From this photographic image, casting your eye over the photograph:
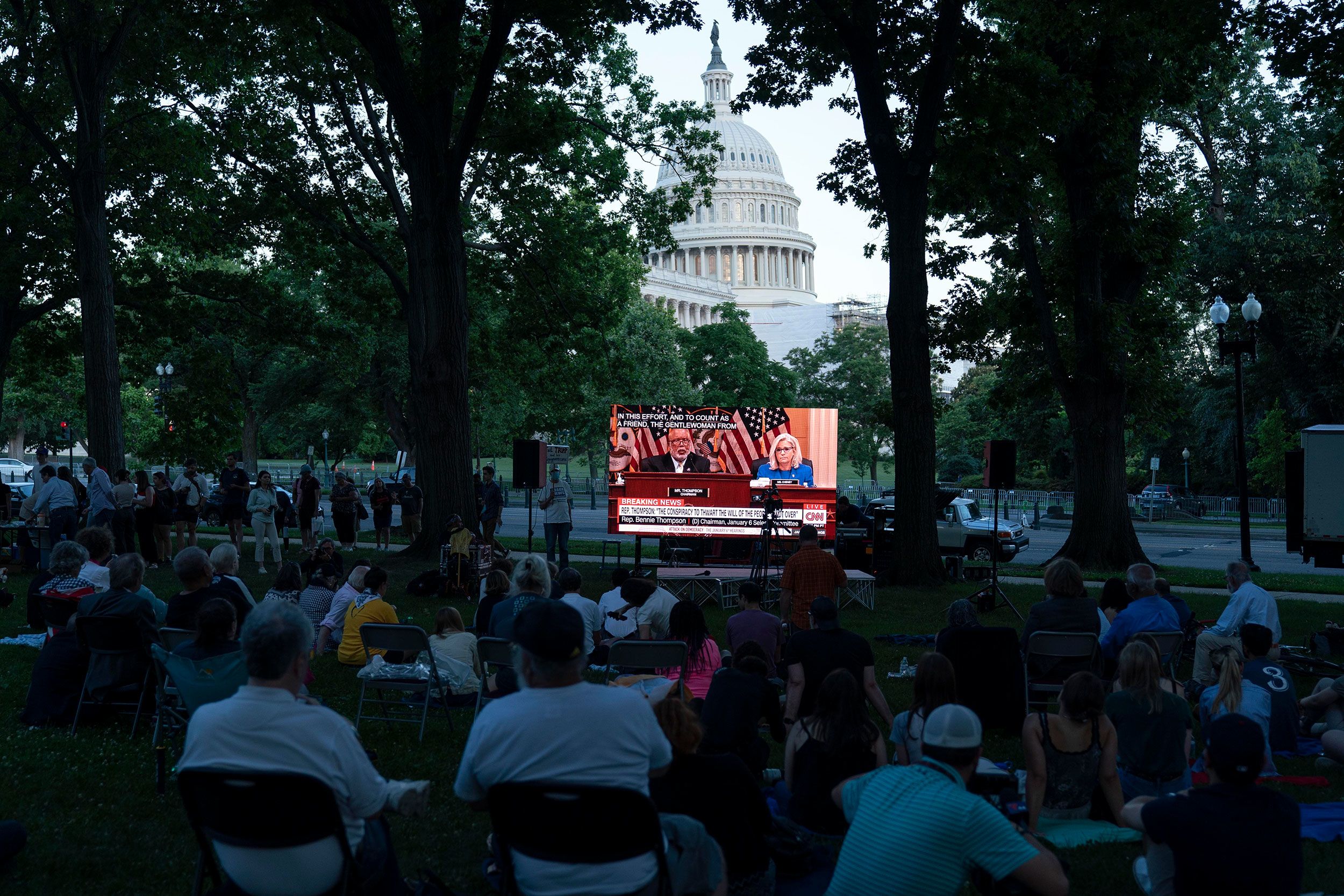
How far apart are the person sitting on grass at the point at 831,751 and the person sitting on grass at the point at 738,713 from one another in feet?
1.10

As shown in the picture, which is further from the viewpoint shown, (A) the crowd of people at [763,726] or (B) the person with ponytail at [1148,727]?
(B) the person with ponytail at [1148,727]

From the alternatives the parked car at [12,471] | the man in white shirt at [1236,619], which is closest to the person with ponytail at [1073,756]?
the man in white shirt at [1236,619]

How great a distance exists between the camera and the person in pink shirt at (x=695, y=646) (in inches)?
349

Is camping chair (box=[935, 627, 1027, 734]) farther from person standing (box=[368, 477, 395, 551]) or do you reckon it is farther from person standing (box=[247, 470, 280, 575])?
person standing (box=[368, 477, 395, 551])

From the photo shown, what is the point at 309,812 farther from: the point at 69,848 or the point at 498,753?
the point at 69,848

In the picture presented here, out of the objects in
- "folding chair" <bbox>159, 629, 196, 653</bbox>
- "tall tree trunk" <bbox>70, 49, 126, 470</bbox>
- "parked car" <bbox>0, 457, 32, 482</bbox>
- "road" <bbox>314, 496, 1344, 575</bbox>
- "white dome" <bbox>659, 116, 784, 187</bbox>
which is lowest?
"road" <bbox>314, 496, 1344, 575</bbox>

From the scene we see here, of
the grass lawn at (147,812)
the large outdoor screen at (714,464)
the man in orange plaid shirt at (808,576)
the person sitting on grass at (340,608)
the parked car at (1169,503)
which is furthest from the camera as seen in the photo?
the parked car at (1169,503)

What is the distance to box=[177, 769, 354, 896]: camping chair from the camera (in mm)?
3902

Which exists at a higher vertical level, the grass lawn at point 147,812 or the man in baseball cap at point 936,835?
the man in baseball cap at point 936,835

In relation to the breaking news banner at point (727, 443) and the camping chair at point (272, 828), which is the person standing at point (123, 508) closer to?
the breaking news banner at point (727, 443)

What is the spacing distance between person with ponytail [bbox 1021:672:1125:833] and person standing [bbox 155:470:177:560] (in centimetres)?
1762

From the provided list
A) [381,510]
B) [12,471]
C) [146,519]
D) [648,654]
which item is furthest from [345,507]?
[12,471]

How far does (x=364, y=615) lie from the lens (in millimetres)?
10836

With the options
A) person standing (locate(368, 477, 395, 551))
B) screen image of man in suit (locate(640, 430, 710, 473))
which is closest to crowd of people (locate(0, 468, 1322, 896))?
screen image of man in suit (locate(640, 430, 710, 473))
